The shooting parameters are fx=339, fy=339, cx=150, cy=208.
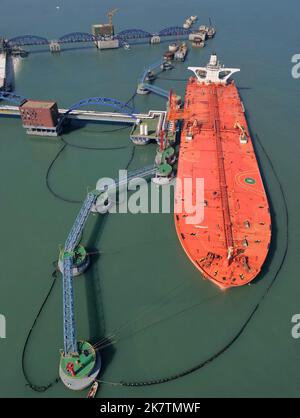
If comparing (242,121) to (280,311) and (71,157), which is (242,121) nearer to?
(71,157)

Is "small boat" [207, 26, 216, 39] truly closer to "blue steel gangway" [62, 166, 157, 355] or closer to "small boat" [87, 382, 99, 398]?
"blue steel gangway" [62, 166, 157, 355]

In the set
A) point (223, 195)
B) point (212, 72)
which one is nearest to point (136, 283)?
point (223, 195)

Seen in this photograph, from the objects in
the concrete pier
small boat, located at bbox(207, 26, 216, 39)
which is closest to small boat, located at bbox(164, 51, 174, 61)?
small boat, located at bbox(207, 26, 216, 39)

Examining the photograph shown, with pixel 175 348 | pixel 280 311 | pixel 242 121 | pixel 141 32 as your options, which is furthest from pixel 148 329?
pixel 141 32

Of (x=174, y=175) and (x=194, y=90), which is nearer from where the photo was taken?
(x=174, y=175)
